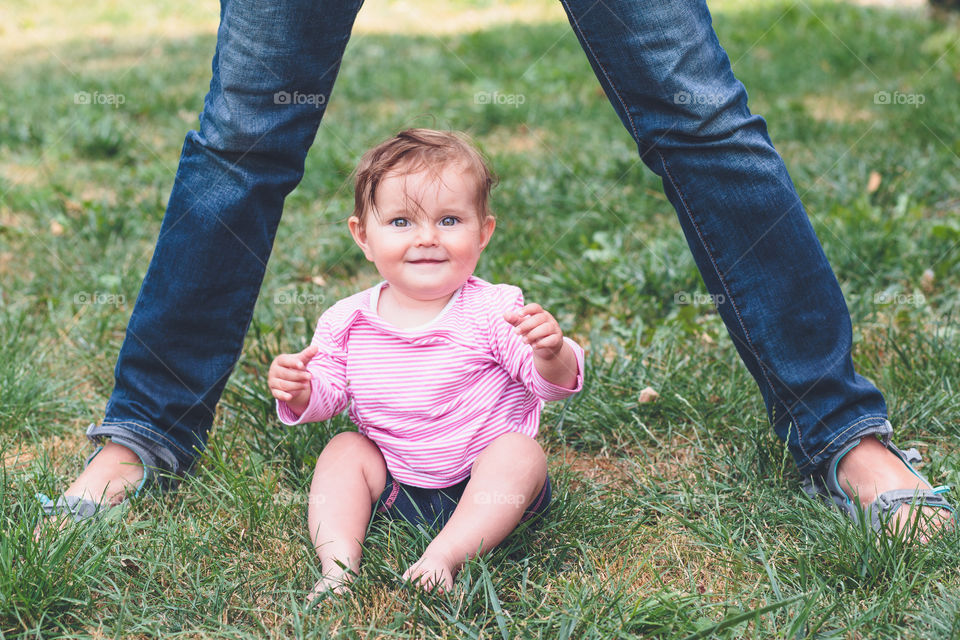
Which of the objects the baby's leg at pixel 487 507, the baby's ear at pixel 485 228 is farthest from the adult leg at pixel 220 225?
the baby's leg at pixel 487 507

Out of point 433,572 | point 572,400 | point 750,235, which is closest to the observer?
point 433,572

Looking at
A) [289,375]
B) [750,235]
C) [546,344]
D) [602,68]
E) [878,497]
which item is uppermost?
[602,68]

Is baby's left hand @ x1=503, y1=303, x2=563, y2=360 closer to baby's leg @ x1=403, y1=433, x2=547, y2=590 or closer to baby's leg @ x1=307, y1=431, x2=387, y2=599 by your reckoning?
baby's leg @ x1=403, y1=433, x2=547, y2=590

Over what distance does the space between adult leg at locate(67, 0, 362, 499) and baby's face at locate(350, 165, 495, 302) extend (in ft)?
0.86

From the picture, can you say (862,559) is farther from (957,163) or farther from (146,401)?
(957,163)

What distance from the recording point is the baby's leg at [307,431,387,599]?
1668 mm

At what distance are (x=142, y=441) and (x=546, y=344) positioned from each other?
0.98 metres

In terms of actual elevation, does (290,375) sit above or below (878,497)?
above

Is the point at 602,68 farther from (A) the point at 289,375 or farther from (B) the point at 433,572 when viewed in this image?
(B) the point at 433,572

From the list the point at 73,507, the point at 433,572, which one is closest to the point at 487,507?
the point at 433,572

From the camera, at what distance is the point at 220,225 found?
1.89 meters

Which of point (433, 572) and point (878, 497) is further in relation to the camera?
point (878, 497)

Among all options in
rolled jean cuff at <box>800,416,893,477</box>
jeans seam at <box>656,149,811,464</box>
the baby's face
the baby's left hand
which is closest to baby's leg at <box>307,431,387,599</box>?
the baby's face

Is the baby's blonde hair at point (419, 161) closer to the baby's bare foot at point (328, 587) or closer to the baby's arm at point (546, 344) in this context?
the baby's arm at point (546, 344)
